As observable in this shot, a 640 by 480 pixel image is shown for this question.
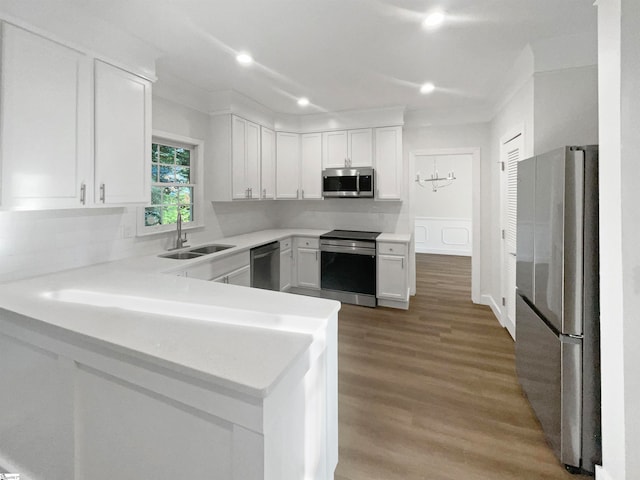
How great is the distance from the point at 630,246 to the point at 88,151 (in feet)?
9.98

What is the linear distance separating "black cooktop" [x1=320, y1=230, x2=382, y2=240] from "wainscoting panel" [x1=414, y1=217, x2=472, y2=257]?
4381mm

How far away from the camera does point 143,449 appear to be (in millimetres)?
1063

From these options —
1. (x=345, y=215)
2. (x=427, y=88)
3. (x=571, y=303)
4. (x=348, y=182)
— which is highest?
(x=427, y=88)

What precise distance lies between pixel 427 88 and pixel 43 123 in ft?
11.4

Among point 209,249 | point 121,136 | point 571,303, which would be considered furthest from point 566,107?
point 209,249

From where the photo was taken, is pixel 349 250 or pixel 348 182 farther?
pixel 348 182

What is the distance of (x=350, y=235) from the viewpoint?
4.43 m

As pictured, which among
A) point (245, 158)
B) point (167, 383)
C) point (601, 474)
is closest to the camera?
point (167, 383)

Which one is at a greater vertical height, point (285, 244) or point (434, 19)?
point (434, 19)

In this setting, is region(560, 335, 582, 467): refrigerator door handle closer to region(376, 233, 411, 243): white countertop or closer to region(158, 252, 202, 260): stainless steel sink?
region(376, 233, 411, 243): white countertop

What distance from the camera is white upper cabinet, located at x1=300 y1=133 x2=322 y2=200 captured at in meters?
4.69

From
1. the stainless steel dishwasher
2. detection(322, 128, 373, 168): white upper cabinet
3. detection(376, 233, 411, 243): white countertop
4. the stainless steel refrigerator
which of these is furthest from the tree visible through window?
the stainless steel refrigerator

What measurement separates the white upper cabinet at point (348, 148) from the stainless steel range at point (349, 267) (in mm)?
1058

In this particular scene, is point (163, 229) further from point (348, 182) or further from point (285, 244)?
point (348, 182)
